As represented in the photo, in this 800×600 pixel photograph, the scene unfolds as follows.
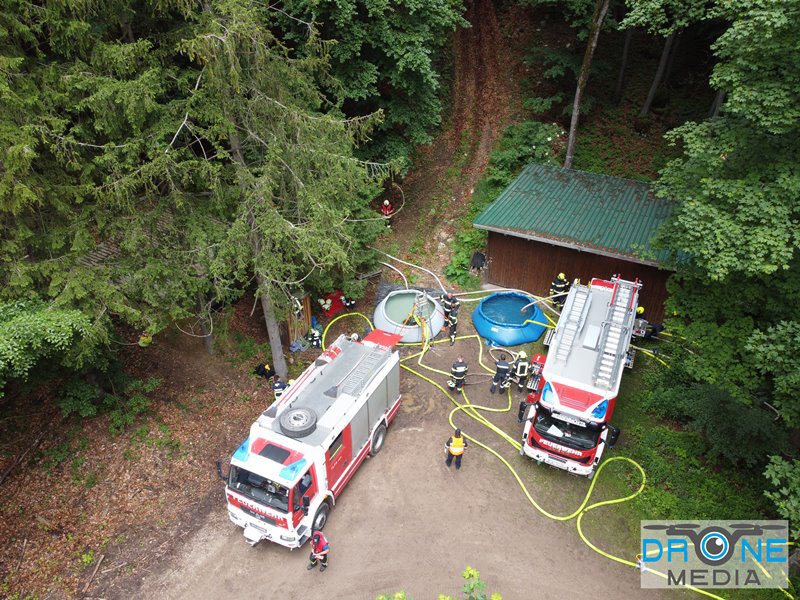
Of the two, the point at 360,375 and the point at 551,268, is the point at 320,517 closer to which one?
the point at 360,375

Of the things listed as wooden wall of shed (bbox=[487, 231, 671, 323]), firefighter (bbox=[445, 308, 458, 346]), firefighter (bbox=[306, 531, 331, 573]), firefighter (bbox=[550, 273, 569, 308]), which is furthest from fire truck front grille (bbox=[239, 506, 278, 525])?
wooden wall of shed (bbox=[487, 231, 671, 323])

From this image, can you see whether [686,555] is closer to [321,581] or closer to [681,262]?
[681,262]

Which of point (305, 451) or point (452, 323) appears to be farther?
point (452, 323)

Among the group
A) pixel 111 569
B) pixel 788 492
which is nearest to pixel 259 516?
pixel 111 569

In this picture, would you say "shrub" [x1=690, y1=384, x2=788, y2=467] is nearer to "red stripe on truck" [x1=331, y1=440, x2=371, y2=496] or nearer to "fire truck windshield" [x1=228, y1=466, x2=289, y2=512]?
"red stripe on truck" [x1=331, y1=440, x2=371, y2=496]

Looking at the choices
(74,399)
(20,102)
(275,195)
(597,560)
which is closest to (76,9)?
(20,102)

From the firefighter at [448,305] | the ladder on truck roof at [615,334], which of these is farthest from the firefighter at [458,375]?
the ladder on truck roof at [615,334]
